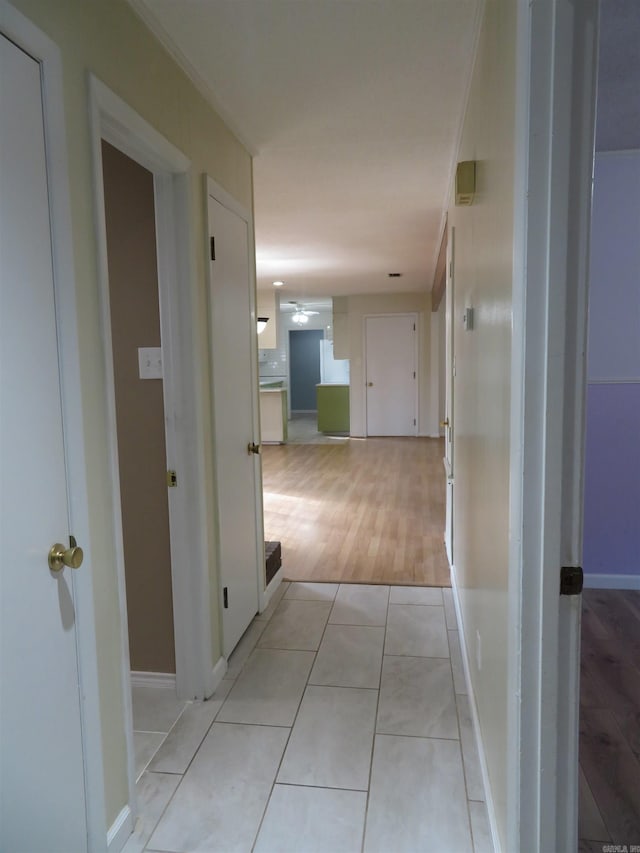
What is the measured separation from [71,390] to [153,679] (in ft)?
4.86

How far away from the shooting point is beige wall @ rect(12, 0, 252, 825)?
134 cm

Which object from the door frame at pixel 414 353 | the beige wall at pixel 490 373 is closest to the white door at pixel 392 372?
the door frame at pixel 414 353

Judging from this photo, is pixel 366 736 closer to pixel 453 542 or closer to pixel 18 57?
pixel 453 542

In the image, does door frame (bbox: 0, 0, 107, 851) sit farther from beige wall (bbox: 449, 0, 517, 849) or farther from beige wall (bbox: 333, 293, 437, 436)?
beige wall (bbox: 333, 293, 437, 436)

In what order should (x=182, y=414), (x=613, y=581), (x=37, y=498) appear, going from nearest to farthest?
(x=37, y=498) → (x=182, y=414) → (x=613, y=581)

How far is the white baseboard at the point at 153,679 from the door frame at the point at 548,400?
146cm

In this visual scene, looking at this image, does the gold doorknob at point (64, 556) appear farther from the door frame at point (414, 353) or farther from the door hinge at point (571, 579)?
the door frame at point (414, 353)

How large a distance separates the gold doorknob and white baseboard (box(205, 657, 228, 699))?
118 centimetres

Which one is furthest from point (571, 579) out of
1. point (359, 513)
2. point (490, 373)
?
point (359, 513)

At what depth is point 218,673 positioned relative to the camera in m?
2.35

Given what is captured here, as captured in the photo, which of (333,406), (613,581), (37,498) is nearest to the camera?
(37,498)

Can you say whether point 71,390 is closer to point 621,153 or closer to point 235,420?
point 235,420

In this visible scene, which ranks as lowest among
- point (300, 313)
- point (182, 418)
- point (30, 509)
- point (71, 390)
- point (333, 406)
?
point (333, 406)

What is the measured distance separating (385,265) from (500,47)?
4.99 m
